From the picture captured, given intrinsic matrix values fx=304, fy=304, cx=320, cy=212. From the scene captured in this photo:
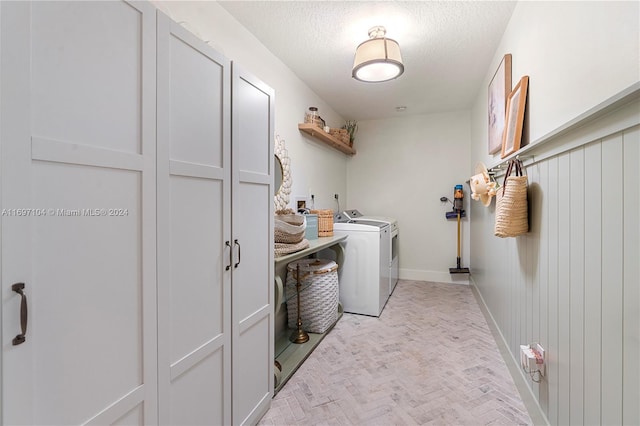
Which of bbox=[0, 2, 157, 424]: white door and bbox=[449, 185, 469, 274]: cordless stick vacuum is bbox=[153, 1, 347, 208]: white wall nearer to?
bbox=[0, 2, 157, 424]: white door

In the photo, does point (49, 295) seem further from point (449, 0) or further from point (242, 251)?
point (449, 0)

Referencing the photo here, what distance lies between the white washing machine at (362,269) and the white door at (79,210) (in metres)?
2.29

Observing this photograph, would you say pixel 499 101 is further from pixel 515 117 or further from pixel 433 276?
pixel 433 276

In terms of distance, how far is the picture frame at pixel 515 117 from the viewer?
173 cm

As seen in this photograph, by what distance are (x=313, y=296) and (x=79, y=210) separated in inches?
80.7

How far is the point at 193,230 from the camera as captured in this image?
3.89ft

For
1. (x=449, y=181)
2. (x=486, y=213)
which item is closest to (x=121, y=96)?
(x=486, y=213)

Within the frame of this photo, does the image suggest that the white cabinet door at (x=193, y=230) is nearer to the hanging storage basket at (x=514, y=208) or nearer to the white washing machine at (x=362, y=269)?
the hanging storage basket at (x=514, y=208)

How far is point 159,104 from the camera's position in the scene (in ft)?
3.37

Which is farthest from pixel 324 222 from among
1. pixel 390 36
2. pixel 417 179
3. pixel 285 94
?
pixel 417 179

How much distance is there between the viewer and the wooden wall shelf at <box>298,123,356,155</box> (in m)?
3.01

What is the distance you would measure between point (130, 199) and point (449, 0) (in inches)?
82.6

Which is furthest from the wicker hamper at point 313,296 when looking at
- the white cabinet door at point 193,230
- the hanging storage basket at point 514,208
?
the hanging storage basket at point 514,208

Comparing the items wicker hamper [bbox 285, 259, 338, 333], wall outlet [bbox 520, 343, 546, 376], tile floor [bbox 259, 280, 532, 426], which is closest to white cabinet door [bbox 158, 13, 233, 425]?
→ tile floor [bbox 259, 280, 532, 426]
